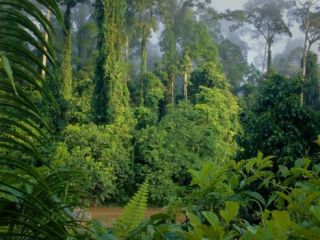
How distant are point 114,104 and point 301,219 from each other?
14.1 meters

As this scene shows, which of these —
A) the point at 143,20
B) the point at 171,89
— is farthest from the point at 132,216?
the point at 143,20

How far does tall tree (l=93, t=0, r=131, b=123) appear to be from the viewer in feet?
48.0

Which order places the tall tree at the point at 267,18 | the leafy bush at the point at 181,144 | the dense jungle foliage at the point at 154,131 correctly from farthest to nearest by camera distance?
the tall tree at the point at 267,18
the leafy bush at the point at 181,144
the dense jungle foliage at the point at 154,131

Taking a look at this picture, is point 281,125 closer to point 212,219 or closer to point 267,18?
point 212,219

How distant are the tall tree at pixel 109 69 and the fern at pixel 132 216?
13687 mm

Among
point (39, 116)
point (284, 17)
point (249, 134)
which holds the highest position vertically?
point (284, 17)

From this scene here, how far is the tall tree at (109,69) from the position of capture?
14.6m

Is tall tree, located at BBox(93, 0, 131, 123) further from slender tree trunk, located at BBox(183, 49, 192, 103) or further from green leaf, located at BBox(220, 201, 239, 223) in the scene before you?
green leaf, located at BBox(220, 201, 239, 223)

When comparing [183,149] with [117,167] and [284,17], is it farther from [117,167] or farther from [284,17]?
[284,17]

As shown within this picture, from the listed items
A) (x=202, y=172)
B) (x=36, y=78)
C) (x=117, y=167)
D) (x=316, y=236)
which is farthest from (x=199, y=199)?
(x=117, y=167)

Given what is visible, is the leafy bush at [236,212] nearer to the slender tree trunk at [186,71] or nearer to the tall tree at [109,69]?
the tall tree at [109,69]

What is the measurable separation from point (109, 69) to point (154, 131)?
263 cm

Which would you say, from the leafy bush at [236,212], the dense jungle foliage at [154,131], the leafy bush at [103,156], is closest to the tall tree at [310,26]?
the dense jungle foliage at [154,131]

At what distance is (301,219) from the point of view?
29.1 inches
